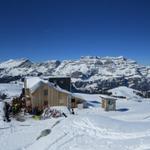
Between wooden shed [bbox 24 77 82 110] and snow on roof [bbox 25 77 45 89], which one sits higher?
snow on roof [bbox 25 77 45 89]

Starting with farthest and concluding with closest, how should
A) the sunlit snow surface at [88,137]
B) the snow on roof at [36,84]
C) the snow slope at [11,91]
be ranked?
the snow slope at [11,91] < the snow on roof at [36,84] < the sunlit snow surface at [88,137]

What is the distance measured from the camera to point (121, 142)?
647 inches

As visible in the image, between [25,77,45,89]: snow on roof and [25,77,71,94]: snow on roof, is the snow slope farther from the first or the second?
[25,77,71,94]: snow on roof

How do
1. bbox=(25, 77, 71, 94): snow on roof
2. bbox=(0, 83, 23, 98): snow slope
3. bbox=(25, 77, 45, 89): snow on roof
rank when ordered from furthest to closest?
bbox=(0, 83, 23, 98): snow slope, bbox=(25, 77, 45, 89): snow on roof, bbox=(25, 77, 71, 94): snow on roof

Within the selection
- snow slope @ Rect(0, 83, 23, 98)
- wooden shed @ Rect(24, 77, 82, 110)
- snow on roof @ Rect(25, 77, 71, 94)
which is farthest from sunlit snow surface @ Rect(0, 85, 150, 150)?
snow slope @ Rect(0, 83, 23, 98)

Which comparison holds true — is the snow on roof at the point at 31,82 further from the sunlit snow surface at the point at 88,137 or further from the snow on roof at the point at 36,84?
the sunlit snow surface at the point at 88,137

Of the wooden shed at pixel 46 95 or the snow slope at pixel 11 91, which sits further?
the snow slope at pixel 11 91

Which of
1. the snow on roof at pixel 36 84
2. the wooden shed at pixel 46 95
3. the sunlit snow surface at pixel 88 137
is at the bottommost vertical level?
the sunlit snow surface at pixel 88 137

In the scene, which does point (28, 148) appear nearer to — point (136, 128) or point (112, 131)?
point (112, 131)

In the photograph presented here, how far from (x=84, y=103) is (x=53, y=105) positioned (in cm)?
636

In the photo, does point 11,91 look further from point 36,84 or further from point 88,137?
point 88,137

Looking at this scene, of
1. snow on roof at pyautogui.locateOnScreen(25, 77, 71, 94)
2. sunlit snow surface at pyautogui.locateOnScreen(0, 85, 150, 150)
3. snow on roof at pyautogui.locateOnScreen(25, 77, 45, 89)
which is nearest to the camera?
sunlit snow surface at pyautogui.locateOnScreen(0, 85, 150, 150)

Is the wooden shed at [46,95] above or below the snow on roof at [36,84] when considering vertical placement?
below

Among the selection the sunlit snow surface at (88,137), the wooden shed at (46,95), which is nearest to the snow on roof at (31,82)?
the wooden shed at (46,95)
